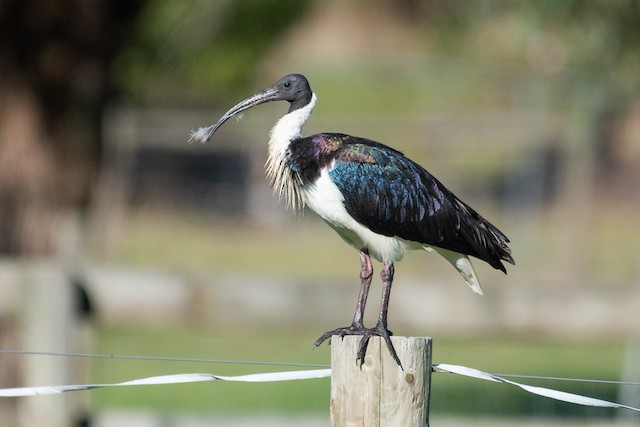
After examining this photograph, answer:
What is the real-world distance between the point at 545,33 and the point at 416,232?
680 centimetres

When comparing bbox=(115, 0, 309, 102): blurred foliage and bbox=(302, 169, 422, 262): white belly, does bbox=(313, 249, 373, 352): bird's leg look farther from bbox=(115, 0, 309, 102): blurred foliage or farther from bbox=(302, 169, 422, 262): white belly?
bbox=(115, 0, 309, 102): blurred foliage

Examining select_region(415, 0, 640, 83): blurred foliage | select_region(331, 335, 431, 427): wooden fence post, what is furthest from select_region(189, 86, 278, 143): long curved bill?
select_region(415, 0, 640, 83): blurred foliage

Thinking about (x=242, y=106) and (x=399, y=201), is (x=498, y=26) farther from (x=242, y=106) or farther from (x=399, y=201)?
(x=399, y=201)

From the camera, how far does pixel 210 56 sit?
21.9 meters

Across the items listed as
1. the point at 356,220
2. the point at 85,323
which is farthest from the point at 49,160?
the point at 356,220

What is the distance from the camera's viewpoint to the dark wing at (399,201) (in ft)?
14.1

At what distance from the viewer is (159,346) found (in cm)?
1335

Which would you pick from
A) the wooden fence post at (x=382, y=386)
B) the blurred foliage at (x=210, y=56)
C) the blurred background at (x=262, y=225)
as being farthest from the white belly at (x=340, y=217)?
the blurred foliage at (x=210, y=56)

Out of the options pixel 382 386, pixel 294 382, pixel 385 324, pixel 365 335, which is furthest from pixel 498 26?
pixel 382 386

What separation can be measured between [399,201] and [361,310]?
1.38 feet

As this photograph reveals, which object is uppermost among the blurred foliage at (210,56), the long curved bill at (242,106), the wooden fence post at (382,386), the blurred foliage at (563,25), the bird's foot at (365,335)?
the blurred foliage at (210,56)

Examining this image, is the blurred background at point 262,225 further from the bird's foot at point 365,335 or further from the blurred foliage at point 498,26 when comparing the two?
the bird's foot at point 365,335

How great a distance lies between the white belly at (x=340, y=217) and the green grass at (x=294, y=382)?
190 cm

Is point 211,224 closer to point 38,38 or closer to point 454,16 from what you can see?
point 454,16
